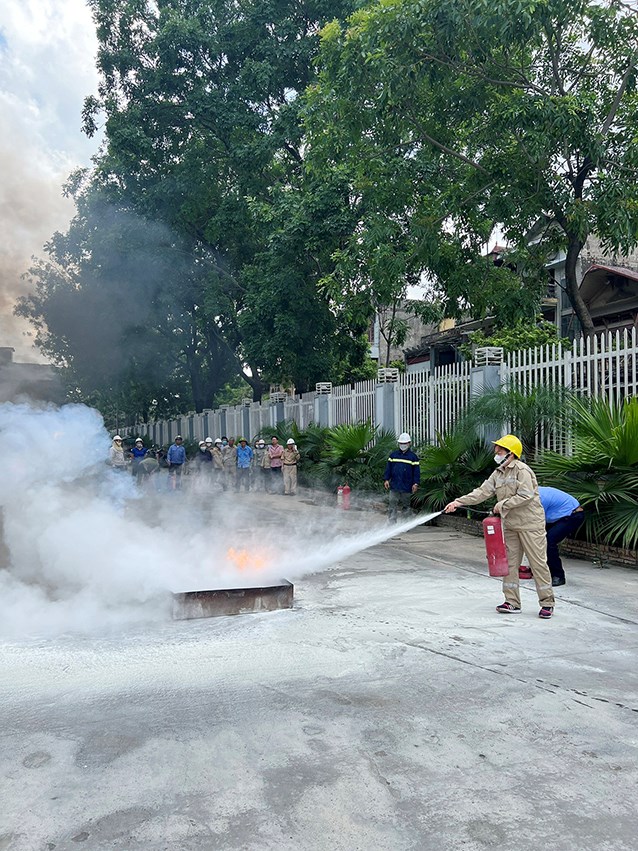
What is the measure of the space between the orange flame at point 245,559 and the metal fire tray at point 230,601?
3.96 feet

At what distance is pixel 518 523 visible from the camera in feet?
20.6

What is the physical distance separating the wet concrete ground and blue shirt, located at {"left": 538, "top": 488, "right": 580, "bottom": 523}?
3.04 ft

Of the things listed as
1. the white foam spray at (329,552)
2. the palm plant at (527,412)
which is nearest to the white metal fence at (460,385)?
the palm plant at (527,412)

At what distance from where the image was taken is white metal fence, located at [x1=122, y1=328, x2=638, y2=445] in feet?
30.4

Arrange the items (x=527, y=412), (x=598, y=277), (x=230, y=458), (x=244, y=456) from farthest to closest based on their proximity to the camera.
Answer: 1. (x=598, y=277)
2. (x=230, y=458)
3. (x=244, y=456)
4. (x=527, y=412)

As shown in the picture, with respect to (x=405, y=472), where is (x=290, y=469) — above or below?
below

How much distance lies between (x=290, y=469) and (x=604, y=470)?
35.4 feet

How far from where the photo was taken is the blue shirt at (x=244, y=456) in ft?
67.9

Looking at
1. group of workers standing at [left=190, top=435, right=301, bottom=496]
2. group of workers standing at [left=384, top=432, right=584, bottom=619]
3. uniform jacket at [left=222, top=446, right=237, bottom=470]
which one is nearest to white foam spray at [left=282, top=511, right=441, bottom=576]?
group of workers standing at [left=384, top=432, right=584, bottom=619]

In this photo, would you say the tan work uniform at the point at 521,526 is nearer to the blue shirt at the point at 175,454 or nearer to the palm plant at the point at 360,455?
the palm plant at the point at 360,455

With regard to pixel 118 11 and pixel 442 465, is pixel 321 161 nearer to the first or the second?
pixel 442 465

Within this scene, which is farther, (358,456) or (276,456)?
(276,456)

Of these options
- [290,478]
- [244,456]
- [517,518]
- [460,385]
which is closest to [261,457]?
[244,456]

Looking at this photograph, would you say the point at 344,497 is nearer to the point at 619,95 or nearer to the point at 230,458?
the point at 230,458
